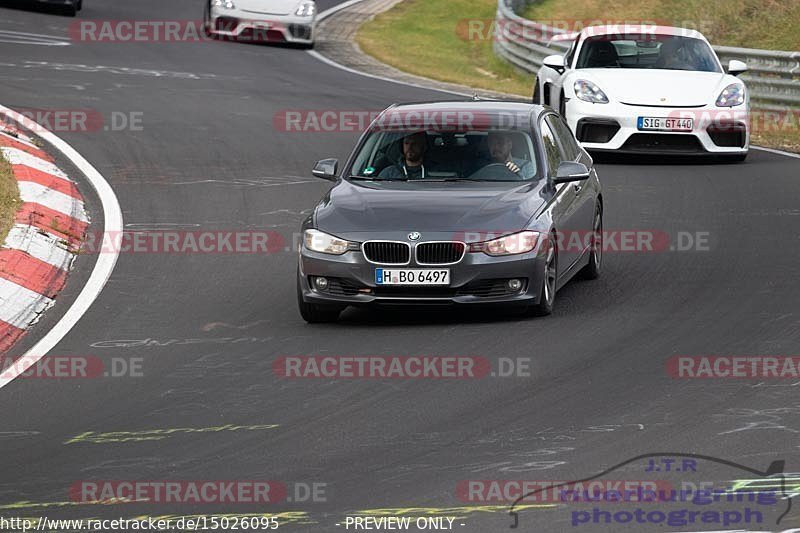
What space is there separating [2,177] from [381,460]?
26.3ft

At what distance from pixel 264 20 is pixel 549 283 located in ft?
66.2

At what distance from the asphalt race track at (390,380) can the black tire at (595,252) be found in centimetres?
12

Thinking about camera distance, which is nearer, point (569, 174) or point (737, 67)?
point (569, 174)

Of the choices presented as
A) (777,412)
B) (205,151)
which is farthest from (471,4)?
(777,412)

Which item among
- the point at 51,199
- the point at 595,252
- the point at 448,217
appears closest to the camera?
the point at 448,217

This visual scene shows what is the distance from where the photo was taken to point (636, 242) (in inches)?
534

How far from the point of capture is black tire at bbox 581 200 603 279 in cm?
1204

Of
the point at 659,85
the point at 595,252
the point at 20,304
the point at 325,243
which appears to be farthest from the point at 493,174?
the point at 659,85

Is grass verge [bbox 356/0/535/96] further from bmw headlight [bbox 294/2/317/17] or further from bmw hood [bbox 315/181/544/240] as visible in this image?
bmw hood [bbox 315/181/544/240]

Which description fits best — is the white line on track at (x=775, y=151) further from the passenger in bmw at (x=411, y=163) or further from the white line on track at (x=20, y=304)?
the white line on track at (x=20, y=304)

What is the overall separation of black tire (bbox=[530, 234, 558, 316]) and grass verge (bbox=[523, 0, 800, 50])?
1945 cm

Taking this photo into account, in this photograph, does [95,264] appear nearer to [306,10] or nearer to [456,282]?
[456,282]

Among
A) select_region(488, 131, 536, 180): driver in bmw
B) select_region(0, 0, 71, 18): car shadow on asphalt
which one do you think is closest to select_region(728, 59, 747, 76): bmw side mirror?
select_region(488, 131, 536, 180): driver in bmw

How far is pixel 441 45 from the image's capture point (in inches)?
1294
